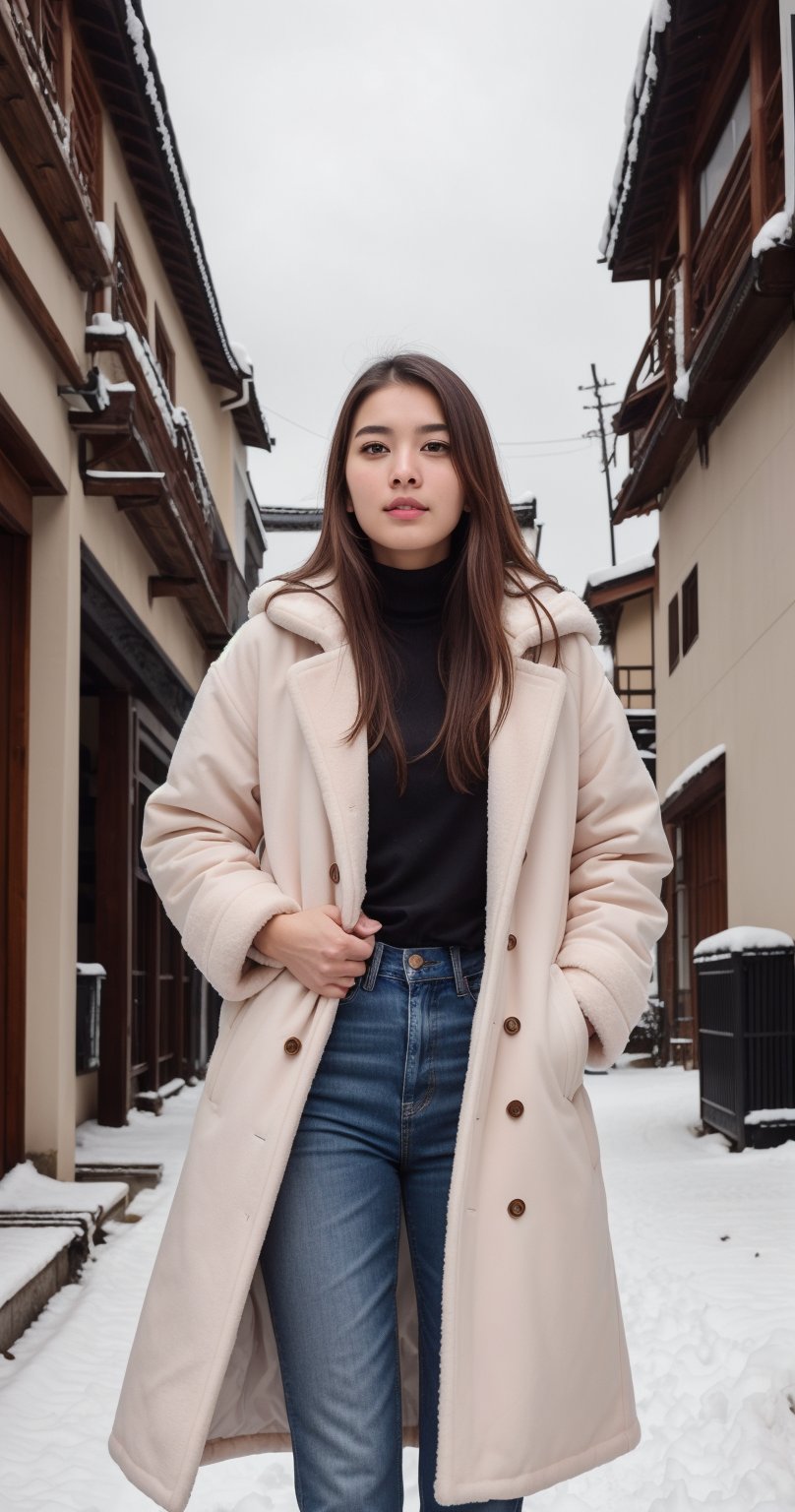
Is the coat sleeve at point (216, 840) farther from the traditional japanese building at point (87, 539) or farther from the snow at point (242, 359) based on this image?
the snow at point (242, 359)

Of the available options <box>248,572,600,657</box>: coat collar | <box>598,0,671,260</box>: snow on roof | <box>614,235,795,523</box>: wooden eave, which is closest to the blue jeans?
<box>248,572,600,657</box>: coat collar

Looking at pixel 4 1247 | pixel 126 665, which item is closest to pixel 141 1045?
pixel 126 665

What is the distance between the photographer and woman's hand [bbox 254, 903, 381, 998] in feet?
6.94

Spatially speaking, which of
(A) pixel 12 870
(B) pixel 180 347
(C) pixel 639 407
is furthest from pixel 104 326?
(C) pixel 639 407

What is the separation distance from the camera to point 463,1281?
6.91ft

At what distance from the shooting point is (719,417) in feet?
42.7

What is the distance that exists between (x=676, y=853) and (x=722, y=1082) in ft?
24.9

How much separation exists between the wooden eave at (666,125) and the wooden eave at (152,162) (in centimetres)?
409

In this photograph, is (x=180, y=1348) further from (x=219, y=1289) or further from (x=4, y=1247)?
(x=4, y=1247)

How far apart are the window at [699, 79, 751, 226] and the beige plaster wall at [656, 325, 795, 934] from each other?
2143 millimetres

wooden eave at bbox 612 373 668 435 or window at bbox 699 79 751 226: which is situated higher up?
window at bbox 699 79 751 226

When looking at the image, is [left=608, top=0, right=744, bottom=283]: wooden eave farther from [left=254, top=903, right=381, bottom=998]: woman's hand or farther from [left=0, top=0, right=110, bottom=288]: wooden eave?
[left=254, top=903, right=381, bottom=998]: woman's hand

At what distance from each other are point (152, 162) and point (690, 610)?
683 cm

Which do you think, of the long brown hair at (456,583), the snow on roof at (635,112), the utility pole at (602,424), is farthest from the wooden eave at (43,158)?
the utility pole at (602,424)
